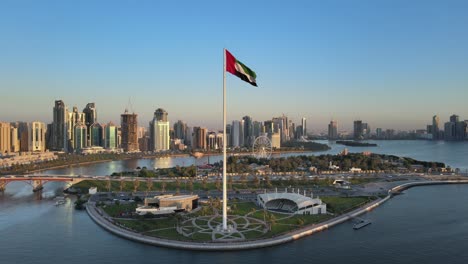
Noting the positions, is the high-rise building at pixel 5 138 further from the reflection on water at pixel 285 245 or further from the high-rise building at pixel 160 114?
the reflection on water at pixel 285 245

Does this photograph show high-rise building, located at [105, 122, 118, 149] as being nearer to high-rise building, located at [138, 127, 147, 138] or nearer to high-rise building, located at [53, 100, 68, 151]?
high-rise building, located at [53, 100, 68, 151]

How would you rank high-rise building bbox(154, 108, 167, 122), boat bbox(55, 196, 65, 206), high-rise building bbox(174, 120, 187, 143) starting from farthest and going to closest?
high-rise building bbox(174, 120, 187, 143) → high-rise building bbox(154, 108, 167, 122) → boat bbox(55, 196, 65, 206)

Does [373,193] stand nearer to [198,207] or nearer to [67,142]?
[198,207]

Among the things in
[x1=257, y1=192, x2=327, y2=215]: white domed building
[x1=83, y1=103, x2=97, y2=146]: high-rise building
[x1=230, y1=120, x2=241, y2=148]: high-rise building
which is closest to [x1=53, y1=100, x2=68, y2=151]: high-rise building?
[x1=83, y1=103, x2=97, y2=146]: high-rise building

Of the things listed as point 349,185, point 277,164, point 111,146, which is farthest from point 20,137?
point 349,185

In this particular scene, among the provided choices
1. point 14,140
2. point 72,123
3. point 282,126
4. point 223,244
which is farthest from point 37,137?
point 223,244

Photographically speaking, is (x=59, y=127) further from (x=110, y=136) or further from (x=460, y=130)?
(x=460, y=130)

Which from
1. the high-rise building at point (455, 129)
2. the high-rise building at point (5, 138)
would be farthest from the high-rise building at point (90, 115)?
the high-rise building at point (455, 129)
